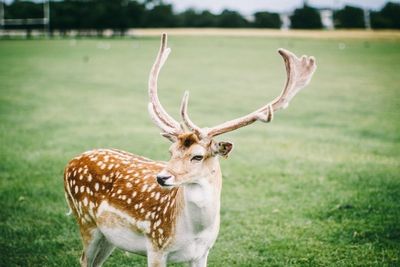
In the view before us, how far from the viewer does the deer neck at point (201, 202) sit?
3621mm

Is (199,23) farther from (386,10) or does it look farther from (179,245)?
(179,245)

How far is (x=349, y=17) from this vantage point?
2635 inches

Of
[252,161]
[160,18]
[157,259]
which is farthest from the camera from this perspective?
[160,18]

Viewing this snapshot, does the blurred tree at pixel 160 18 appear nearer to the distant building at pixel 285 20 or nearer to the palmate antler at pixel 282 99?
the distant building at pixel 285 20

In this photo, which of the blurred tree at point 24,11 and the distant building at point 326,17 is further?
the blurred tree at point 24,11

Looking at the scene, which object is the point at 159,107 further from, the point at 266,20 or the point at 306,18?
the point at 266,20

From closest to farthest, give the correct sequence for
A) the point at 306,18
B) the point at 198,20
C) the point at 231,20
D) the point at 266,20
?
1. the point at 306,18
2. the point at 266,20
3. the point at 231,20
4. the point at 198,20

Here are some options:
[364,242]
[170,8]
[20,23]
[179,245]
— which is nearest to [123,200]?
[179,245]

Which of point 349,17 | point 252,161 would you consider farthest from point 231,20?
point 252,161

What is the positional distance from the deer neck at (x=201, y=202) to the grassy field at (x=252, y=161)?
66.2 inches

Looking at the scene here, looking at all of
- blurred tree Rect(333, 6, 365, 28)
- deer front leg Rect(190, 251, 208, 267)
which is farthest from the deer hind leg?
blurred tree Rect(333, 6, 365, 28)

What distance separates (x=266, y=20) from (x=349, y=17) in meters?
13.0

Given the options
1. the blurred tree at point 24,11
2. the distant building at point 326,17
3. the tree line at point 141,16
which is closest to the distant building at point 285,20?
the tree line at point 141,16

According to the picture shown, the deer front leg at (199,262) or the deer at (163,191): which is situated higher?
the deer at (163,191)
